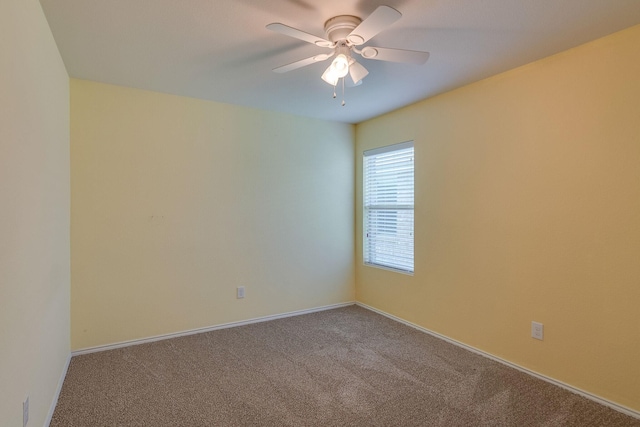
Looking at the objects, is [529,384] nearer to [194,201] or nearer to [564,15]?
[564,15]

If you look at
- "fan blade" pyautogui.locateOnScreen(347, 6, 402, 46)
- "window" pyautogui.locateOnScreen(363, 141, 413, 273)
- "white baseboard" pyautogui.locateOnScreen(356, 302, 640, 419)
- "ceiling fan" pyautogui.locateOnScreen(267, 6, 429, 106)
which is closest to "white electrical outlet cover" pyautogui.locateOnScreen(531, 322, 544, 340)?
"white baseboard" pyautogui.locateOnScreen(356, 302, 640, 419)

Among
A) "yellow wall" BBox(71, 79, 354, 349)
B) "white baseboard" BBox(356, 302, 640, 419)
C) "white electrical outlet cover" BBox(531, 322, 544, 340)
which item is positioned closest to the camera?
"white baseboard" BBox(356, 302, 640, 419)

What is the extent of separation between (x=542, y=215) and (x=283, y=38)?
217 centimetres

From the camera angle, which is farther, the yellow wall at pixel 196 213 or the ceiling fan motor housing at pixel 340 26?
the yellow wall at pixel 196 213

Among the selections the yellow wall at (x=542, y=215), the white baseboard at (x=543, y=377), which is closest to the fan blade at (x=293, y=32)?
the yellow wall at (x=542, y=215)

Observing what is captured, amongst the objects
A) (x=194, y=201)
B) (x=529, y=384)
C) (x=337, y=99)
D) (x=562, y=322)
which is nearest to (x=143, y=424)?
(x=194, y=201)

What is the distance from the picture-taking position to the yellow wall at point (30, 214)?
1.37m

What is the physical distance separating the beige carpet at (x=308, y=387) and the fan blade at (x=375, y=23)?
2137mm

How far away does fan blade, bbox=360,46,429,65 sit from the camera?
1958 millimetres

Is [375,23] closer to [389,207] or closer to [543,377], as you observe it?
[389,207]

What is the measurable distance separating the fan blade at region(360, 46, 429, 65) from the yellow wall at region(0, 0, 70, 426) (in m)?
1.62

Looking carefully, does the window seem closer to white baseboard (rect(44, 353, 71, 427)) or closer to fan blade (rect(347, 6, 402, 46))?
fan blade (rect(347, 6, 402, 46))

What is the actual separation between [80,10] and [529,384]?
3622 millimetres

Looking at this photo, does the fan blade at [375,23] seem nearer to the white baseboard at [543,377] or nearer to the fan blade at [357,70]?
the fan blade at [357,70]
